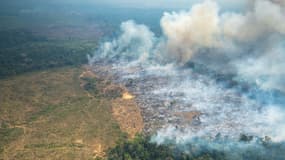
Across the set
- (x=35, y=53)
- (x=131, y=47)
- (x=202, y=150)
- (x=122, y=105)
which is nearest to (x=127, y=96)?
(x=122, y=105)

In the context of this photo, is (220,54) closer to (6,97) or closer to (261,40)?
(261,40)

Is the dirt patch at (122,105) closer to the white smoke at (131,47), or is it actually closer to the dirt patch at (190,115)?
the dirt patch at (190,115)

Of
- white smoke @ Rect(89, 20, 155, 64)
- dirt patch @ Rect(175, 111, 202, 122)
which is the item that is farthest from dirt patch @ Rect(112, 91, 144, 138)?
white smoke @ Rect(89, 20, 155, 64)

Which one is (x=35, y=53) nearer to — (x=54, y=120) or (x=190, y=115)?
(x=54, y=120)

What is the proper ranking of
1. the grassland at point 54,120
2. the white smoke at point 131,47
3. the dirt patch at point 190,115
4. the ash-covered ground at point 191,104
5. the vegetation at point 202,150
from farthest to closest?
the white smoke at point 131,47 → the dirt patch at point 190,115 → the ash-covered ground at point 191,104 → the grassland at point 54,120 → the vegetation at point 202,150

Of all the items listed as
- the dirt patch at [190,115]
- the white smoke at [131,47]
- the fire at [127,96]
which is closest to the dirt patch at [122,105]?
the fire at [127,96]

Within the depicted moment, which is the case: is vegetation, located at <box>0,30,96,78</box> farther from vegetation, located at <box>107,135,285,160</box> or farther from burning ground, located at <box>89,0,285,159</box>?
vegetation, located at <box>107,135,285,160</box>

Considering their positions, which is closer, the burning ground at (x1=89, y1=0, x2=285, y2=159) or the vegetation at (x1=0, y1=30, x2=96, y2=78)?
the burning ground at (x1=89, y1=0, x2=285, y2=159)

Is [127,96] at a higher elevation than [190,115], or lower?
lower

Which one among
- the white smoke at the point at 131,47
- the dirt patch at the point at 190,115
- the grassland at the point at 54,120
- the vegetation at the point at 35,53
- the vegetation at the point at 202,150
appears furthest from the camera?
the white smoke at the point at 131,47
